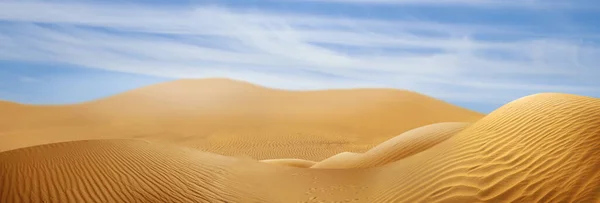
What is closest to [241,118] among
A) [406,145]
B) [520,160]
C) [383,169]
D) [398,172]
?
[406,145]

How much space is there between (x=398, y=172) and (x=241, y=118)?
4315 cm

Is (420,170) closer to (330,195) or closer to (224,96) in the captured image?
(330,195)

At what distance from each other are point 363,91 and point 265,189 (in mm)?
58480

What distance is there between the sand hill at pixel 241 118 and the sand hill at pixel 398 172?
19790 millimetres

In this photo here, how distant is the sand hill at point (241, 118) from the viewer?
40812 mm

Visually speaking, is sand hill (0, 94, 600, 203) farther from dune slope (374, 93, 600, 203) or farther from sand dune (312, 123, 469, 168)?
sand dune (312, 123, 469, 168)

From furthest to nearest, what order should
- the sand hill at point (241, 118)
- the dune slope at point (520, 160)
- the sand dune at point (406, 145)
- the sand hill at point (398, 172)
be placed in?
the sand hill at point (241, 118), the sand dune at point (406, 145), the sand hill at point (398, 172), the dune slope at point (520, 160)

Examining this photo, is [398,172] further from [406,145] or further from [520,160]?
[406,145]

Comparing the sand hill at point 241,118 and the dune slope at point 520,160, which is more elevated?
the dune slope at point 520,160

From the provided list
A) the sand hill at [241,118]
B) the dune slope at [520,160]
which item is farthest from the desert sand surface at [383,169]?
the sand hill at [241,118]

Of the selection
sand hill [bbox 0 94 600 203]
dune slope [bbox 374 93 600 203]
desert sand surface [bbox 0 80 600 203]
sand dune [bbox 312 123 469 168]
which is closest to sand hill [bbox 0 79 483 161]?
sand dune [bbox 312 123 469 168]

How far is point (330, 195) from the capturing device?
12.6 m

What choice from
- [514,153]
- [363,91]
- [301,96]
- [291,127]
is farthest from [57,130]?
[514,153]

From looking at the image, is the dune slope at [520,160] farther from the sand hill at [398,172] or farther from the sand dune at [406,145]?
the sand dune at [406,145]
